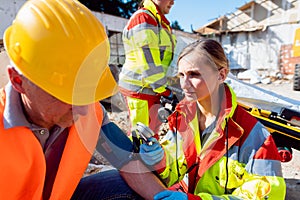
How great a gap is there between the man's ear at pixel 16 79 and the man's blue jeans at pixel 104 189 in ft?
2.21

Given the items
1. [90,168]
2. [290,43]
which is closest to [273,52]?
[290,43]

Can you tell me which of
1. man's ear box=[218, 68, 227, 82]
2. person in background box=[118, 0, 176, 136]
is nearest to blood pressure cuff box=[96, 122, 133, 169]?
man's ear box=[218, 68, 227, 82]

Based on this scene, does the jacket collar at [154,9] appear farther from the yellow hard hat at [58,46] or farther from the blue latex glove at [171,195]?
the blue latex glove at [171,195]

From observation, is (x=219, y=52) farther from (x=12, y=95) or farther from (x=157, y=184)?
(x=12, y=95)

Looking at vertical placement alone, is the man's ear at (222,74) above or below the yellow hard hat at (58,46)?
below

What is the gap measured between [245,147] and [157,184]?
488 millimetres

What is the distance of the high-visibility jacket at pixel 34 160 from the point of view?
1.00 m

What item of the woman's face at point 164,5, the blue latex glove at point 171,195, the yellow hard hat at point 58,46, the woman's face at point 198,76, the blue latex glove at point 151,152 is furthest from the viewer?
the woman's face at point 164,5

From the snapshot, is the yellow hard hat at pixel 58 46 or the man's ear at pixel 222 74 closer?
the yellow hard hat at pixel 58 46

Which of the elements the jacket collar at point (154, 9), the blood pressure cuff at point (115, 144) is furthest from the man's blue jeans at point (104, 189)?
the jacket collar at point (154, 9)

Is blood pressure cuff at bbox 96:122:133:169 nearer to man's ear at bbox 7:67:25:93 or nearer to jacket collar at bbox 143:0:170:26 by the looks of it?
Result: man's ear at bbox 7:67:25:93

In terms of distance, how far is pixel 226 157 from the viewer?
146cm

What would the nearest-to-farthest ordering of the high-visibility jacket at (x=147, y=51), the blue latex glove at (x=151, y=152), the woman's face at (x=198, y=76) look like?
1. the blue latex glove at (x=151, y=152)
2. the woman's face at (x=198, y=76)
3. the high-visibility jacket at (x=147, y=51)

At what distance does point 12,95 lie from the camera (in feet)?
3.46
